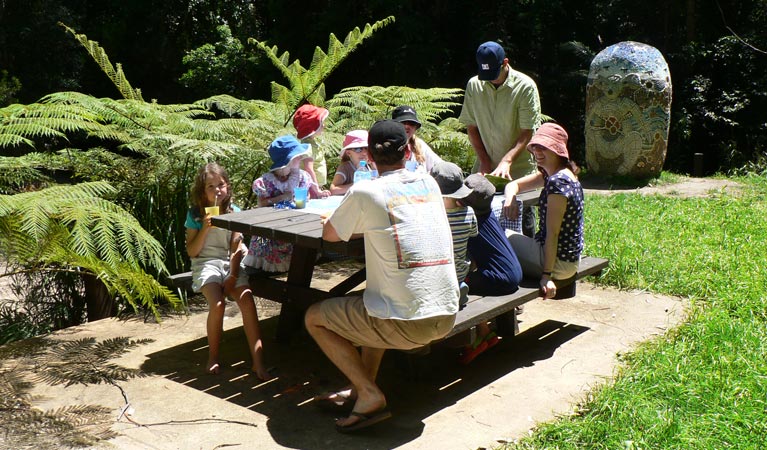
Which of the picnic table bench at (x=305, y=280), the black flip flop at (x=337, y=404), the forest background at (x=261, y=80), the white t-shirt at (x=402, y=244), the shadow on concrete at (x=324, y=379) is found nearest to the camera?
the white t-shirt at (x=402, y=244)

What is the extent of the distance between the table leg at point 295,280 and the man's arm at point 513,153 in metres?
1.47

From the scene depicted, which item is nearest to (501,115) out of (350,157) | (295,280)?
(350,157)

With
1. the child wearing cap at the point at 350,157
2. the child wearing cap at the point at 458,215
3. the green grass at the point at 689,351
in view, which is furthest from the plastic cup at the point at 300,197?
the green grass at the point at 689,351

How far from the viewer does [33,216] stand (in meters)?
4.20

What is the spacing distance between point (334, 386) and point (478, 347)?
34.5 inches

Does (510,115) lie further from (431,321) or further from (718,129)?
(718,129)

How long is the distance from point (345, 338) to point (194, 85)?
53.8 ft

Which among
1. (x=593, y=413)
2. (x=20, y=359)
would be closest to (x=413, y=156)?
(x=593, y=413)

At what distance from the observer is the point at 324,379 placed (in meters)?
4.50

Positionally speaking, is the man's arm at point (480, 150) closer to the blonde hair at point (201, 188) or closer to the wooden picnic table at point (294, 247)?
the wooden picnic table at point (294, 247)

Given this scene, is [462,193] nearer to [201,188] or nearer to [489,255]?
[489,255]

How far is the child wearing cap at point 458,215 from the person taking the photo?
13.8 feet

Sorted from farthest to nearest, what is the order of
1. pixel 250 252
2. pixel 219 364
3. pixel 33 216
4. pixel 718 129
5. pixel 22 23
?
pixel 22 23
pixel 718 129
pixel 250 252
pixel 219 364
pixel 33 216

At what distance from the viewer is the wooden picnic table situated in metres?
4.11
